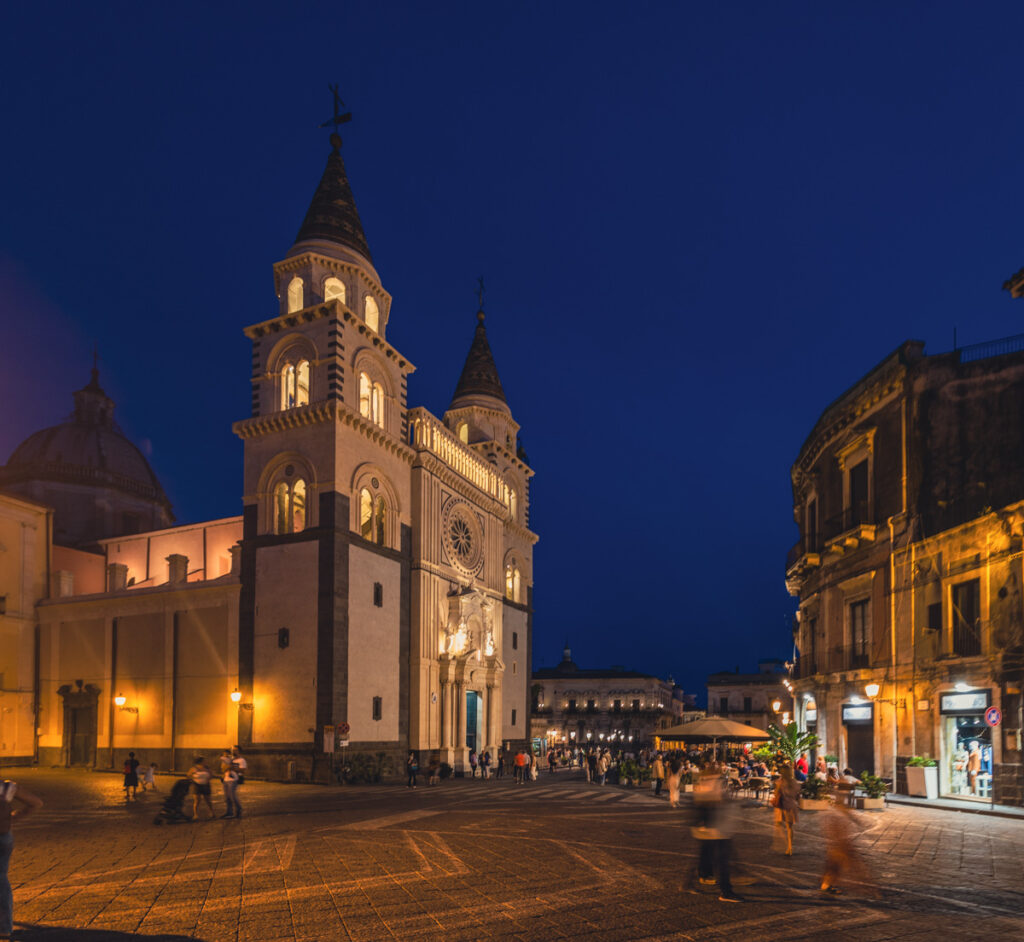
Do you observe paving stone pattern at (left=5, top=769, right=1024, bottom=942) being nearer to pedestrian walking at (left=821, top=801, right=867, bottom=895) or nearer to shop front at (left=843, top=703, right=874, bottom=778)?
pedestrian walking at (left=821, top=801, right=867, bottom=895)

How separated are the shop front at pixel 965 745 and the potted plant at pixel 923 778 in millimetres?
382

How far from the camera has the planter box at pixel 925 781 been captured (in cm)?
2606

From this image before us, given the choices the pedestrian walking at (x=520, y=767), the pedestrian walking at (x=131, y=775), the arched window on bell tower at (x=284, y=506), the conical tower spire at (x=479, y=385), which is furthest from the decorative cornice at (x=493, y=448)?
the pedestrian walking at (x=131, y=775)

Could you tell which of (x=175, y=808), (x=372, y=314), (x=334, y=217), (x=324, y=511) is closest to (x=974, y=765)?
(x=175, y=808)

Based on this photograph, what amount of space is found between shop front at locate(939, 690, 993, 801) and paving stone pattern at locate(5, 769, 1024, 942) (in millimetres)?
3578

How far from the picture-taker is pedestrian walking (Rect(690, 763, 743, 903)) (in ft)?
38.9

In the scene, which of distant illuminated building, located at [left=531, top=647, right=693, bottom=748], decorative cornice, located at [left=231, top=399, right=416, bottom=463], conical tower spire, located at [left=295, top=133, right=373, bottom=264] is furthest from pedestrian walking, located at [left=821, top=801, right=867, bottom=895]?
distant illuminated building, located at [left=531, top=647, right=693, bottom=748]

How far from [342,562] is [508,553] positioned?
19188 mm

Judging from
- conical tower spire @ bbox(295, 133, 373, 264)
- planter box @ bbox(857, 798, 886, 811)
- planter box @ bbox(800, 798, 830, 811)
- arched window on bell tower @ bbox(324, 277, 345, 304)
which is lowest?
planter box @ bbox(800, 798, 830, 811)

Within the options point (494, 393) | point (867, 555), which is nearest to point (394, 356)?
point (494, 393)

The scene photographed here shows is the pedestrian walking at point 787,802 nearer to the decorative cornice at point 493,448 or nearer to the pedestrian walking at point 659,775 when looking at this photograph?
the pedestrian walking at point 659,775

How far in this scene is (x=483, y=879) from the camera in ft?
43.9

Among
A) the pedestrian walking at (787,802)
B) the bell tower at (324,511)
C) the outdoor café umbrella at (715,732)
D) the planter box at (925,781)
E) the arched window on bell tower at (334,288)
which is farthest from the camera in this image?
the arched window on bell tower at (334,288)

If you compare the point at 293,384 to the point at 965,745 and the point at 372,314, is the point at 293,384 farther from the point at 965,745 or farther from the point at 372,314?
the point at 965,745
